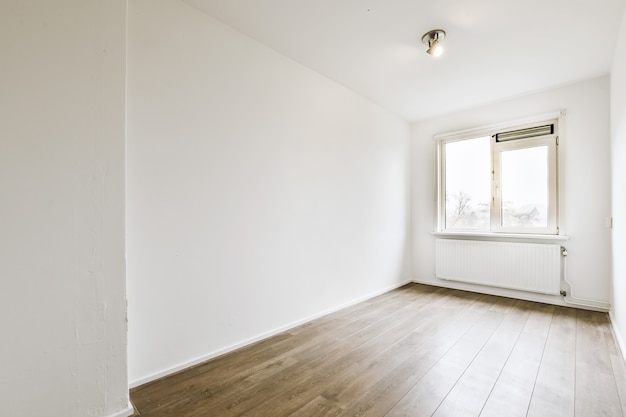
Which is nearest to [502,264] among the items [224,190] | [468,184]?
[468,184]

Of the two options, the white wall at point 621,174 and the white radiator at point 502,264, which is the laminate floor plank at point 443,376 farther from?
the white radiator at point 502,264

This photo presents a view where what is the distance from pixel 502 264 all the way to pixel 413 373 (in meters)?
2.75

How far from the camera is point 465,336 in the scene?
2795 mm

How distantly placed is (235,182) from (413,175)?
349 centimetres

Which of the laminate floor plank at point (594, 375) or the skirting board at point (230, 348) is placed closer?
the laminate floor plank at point (594, 375)

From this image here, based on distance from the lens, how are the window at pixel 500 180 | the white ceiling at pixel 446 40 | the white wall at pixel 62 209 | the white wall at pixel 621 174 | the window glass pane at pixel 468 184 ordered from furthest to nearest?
the window glass pane at pixel 468 184 < the window at pixel 500 180 < the white wall at pixel 621 174 < the white ceiling at pixel 446 40 < the white wall at pixel 62 209

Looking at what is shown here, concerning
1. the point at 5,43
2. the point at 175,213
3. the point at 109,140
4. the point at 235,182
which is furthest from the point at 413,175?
the point at 5,43

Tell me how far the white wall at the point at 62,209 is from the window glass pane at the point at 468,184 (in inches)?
177

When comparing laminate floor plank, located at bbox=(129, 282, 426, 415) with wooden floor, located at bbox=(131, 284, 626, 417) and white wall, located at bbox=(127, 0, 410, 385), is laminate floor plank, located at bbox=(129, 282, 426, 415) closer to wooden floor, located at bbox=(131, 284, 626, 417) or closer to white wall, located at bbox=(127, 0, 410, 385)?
wooden floor, located at bbox=(131, 284, 626, 417)

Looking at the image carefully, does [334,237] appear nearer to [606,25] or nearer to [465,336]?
[465,336]

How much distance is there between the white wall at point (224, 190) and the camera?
2033mm

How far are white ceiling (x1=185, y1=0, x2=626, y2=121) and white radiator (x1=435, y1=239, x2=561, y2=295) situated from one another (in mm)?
2087

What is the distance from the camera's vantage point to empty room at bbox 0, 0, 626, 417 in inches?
61.2

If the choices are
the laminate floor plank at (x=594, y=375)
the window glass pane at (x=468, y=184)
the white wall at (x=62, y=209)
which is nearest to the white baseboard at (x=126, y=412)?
the white wall at (x=62, y=209)
